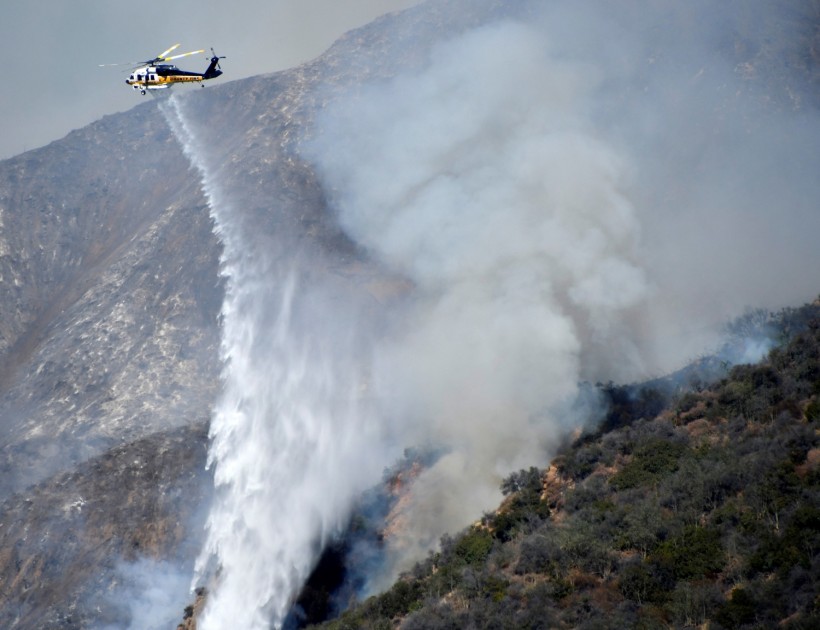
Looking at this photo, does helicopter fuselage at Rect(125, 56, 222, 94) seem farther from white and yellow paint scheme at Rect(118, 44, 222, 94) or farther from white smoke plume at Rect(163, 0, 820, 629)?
white smoke plume at Rect(163, 0, 820, 629)

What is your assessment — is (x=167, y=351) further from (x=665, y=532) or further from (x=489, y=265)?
(x=665, y=532)

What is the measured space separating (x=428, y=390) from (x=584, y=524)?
26222 mm

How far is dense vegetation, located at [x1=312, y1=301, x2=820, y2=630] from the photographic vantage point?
31.4m

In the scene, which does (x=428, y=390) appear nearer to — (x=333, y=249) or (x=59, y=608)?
(x=333, y=249)

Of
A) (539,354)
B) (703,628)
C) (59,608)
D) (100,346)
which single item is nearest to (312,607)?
(59,608)

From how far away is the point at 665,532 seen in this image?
36.7m

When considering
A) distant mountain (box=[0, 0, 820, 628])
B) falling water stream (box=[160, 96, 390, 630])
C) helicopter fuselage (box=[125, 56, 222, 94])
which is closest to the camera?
distant mountain (box=[0, 0, 820, 628])

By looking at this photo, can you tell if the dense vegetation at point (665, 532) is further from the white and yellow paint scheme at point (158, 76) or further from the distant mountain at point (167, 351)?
the white and yellow paint scheme at point (158, 76)

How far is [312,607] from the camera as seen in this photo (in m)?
52.0

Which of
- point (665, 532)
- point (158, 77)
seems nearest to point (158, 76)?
point (158, 77)

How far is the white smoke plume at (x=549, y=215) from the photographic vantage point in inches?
2405

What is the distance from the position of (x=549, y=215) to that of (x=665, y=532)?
4224cm

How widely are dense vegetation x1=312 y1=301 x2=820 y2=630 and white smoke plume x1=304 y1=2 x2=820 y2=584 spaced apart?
7177 mm

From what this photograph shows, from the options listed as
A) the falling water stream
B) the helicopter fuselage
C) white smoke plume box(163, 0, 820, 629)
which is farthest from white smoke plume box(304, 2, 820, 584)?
the helicopter fuselage
